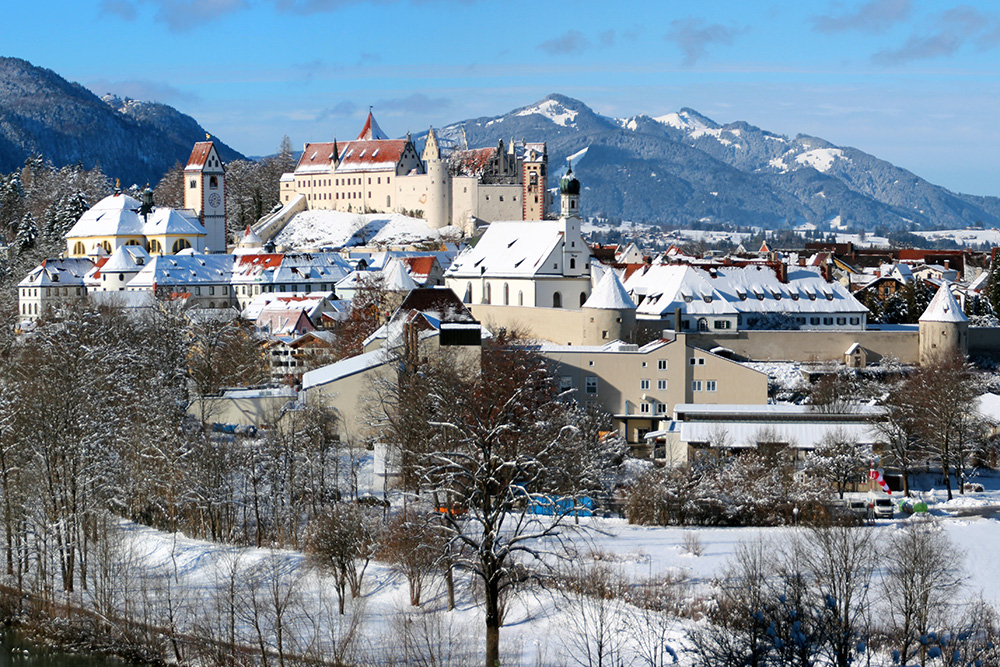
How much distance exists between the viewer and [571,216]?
194 ft

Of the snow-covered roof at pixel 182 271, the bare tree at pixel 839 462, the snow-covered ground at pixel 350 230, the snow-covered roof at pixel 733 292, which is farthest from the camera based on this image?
the snow-covered ground at pixel 350 230

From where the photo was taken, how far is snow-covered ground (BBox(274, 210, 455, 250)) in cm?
9544

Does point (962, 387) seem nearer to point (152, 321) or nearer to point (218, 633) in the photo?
point (218, 633)

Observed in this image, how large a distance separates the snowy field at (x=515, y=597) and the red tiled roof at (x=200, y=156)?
69336 mm

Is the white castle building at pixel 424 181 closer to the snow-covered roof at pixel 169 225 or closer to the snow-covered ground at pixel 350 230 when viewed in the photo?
the snow-covered ground at pixel 350 230

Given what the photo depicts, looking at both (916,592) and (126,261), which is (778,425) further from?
(126,261)

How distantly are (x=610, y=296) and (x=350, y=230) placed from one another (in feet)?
161

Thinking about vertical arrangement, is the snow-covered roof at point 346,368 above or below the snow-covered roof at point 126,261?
below

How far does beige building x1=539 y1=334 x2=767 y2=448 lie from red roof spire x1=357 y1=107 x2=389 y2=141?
67.8 m

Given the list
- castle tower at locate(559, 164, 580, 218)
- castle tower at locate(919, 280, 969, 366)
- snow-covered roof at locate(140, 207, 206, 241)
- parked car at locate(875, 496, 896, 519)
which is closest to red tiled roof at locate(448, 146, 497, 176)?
snow-covered roof at locate(140, 207, 206, 241)

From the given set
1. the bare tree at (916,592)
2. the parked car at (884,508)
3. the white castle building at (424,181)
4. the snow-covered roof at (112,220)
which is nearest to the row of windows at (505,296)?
the parked car at (884,508)

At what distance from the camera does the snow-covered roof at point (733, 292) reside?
5506 cm

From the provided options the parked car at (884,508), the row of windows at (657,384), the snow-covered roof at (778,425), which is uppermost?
the row of windows at (657,384)

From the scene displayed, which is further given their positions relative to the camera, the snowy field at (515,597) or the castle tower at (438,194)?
the castle tower at (438,194)
